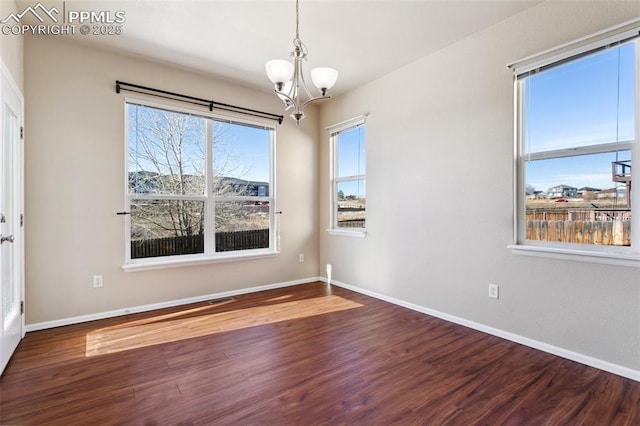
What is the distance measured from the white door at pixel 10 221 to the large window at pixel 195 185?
90cm

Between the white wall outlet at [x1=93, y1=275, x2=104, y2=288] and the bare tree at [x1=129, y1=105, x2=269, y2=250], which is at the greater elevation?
the bare tree at [x1=129, y1=105, x2=269, y2=250]

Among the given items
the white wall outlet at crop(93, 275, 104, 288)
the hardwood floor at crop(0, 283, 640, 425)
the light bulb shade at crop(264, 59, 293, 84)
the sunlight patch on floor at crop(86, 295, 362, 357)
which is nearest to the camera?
the hardwood floor at crop(0, 283, 640, 425)

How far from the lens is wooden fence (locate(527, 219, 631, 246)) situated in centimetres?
220

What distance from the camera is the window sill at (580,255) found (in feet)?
6.87

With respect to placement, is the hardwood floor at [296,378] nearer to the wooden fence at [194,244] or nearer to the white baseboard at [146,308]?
the white baseboard at [146,308]

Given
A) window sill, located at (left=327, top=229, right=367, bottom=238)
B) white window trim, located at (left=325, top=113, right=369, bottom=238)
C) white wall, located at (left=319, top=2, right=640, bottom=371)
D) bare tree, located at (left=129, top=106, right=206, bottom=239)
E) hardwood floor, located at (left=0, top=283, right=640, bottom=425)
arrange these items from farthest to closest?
white window trim, located at (left=325, top=113, right=369, bottom=238)
window sill, located at (left=327, top=229, right=367, bottom=238)
bare tree, located at (left=129, top=106, right=206, bottom=239)
white wall, located at (left=319, top=2, right=640, bottom=371)
hardwood floor, located at (left=0, top=283, right=640, bottom=425)

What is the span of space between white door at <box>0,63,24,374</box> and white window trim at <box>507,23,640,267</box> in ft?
12.6

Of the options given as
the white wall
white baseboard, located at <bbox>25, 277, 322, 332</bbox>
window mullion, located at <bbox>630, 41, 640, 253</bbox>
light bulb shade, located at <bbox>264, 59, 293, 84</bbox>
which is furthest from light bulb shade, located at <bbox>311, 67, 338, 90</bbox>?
white baseboard, located at <bbox>25, 277, 322, 332</bbox>

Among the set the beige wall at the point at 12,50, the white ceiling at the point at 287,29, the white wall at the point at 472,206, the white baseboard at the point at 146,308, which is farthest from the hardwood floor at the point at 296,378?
the white ceiling at the point at 287,29

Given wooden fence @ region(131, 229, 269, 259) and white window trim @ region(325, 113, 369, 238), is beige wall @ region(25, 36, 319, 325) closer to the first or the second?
wooden fence @ region(131, 229, 269, 259)

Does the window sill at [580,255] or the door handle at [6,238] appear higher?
the door handle at [6,238]

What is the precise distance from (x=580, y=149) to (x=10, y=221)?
4397mm

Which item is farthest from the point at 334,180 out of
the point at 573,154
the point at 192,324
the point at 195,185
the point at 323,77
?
the point at 573,154

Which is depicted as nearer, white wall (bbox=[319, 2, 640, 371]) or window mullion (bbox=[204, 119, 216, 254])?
white wall (bbox=[319, 2, 640, 371])
